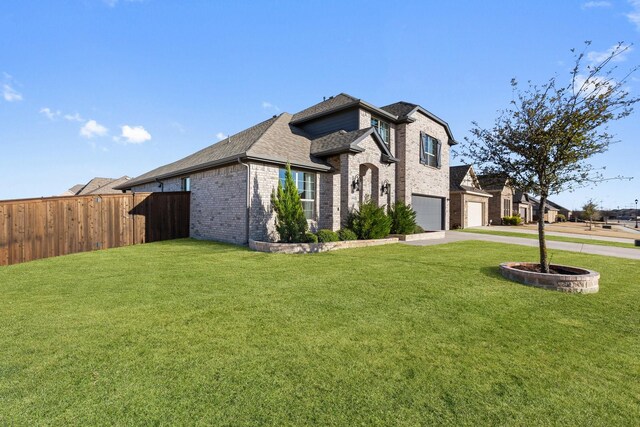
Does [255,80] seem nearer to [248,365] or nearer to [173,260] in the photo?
[173,260]

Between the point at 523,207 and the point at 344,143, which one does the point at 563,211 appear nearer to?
the point at 523,207

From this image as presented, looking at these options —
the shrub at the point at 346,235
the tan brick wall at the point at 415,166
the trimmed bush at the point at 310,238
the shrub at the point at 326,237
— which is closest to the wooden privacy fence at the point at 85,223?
the trimmed bush at the point at 310,238

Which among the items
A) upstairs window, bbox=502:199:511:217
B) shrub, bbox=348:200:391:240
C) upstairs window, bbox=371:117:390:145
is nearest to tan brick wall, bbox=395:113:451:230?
upstairs window, bbox=371:117:390:145

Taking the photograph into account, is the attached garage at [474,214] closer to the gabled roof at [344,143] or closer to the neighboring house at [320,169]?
the neighboring house at [320,169]

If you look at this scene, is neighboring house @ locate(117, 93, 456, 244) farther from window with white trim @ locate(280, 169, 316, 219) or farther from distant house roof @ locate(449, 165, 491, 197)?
distant house roof @ locate(449, 165, 491, 197)

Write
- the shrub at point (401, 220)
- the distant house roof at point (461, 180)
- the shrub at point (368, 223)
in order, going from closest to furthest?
the shrub at point (368, 223) → the shrub at point (401, 220) → the distant house roof at point (461, 180)

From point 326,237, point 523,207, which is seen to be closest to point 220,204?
point 326,237

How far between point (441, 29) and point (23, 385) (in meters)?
12.6

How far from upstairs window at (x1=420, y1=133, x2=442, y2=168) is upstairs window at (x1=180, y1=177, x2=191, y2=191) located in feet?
48.9

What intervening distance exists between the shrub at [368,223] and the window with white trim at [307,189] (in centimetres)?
201

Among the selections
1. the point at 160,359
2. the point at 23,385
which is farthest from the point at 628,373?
the point at 23,385

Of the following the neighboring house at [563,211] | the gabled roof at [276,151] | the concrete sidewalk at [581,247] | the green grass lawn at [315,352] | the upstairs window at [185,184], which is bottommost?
the green grass lawn at [315,352]

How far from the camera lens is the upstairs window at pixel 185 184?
15.5 m

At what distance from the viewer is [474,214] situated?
26797 millimetres
